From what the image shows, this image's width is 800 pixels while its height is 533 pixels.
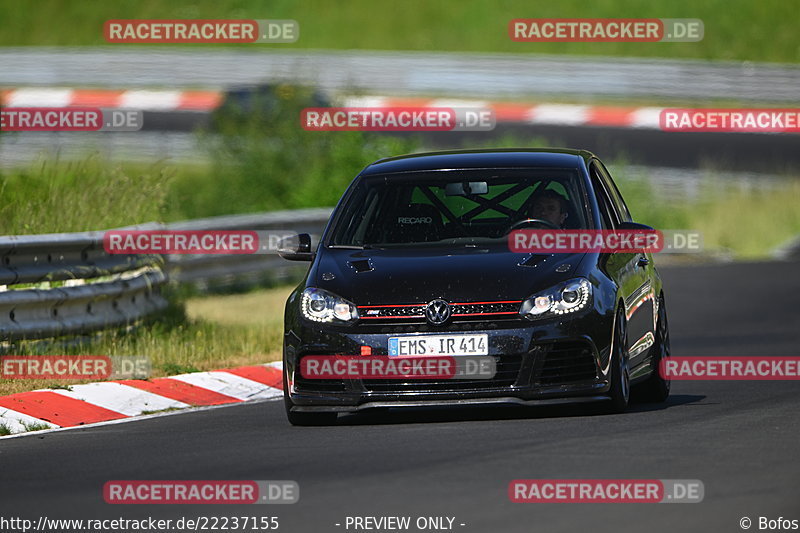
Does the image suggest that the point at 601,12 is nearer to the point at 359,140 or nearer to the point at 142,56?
the point at 142,56

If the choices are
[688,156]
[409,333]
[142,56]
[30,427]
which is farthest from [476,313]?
[142,56]

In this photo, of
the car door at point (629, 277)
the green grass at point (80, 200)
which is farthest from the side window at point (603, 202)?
the green grass at point (80, 200)

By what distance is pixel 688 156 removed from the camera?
33719 mm

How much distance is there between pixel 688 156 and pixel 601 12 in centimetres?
1363

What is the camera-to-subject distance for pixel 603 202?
11242 millimetres

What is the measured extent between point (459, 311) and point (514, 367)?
431 mm

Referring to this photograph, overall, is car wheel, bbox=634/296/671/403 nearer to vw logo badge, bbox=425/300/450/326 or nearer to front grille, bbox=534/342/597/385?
front grille, bbox=534/342/597/385

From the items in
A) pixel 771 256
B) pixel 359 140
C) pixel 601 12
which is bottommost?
pixel 771 256

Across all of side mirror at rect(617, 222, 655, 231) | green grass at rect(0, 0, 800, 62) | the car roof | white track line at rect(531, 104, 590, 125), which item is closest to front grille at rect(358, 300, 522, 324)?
side mirror at rect(617, 222, 655, 231)

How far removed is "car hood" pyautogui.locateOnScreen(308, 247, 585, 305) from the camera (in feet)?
32.4

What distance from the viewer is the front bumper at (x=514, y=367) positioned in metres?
9.73

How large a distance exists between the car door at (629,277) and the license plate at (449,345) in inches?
41.5

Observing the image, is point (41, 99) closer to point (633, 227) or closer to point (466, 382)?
point (633, 227)

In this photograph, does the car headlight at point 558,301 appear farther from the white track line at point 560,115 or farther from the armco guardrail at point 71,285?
the white track line at point 560,115
